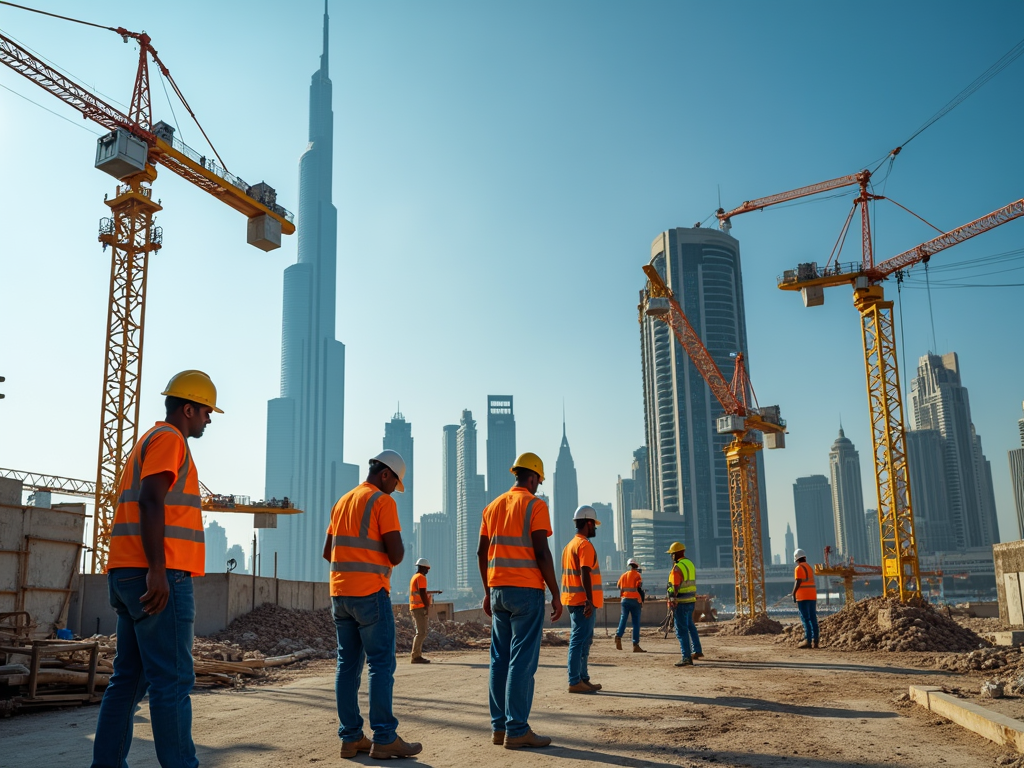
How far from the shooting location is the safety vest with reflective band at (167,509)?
3871 mm

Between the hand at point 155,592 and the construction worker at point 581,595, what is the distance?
4911mm

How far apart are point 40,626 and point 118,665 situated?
12988mm

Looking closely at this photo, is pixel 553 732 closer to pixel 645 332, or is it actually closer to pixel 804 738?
pixel 804 738

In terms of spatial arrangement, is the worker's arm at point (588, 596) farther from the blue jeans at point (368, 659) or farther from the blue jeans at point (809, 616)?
the blue jeans at point (809, 616)

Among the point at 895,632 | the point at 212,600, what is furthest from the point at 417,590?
the point at 895,632

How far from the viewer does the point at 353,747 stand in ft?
16.6

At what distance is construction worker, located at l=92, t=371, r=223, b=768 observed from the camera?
12.3 feet

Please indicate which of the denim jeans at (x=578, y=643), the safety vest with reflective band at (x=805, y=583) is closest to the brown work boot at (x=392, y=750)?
the denim jeans at (x=578, y=643)

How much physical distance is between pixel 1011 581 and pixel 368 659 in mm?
33073

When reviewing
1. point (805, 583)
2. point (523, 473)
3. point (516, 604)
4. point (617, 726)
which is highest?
point (523, 473)

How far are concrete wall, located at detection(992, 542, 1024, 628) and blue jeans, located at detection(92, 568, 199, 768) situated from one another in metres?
33.5

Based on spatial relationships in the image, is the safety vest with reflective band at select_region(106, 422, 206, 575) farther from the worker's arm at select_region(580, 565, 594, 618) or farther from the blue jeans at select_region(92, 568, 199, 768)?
the worker's arm at select_region(580, 565, 594, 618)

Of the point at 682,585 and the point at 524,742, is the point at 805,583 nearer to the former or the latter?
the point at 682,585

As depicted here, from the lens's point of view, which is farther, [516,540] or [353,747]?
[516,540]
